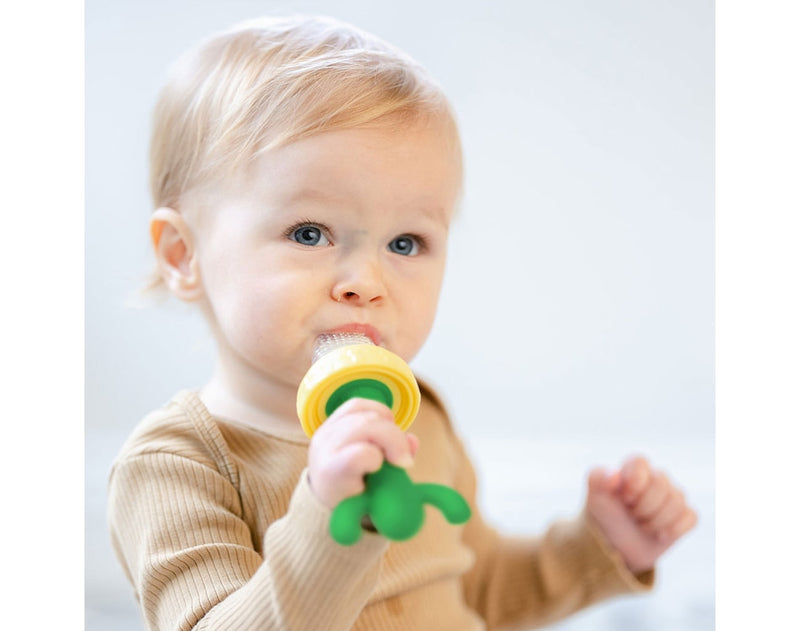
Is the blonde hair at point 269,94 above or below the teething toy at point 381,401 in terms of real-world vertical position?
above

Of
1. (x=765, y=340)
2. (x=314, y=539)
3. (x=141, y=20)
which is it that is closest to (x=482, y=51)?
(x=141, y=20)

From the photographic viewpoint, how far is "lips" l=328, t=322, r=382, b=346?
28.4 inches

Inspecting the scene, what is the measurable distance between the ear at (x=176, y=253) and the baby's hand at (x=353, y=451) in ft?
1.06

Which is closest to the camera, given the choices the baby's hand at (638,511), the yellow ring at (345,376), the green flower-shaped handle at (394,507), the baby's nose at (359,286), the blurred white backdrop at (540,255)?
the green flower-shaped handle at (394,507)

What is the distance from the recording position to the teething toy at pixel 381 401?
486 millimetres

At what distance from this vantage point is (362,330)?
28.7 inches

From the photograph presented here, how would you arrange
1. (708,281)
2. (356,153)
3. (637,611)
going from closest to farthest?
(356,153) → (637,611) → (708,281)

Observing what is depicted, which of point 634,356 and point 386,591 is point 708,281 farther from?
point 386,591

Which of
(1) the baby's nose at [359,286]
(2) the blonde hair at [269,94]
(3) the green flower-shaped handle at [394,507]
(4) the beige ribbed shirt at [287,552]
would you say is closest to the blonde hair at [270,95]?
(2) the blonde hair at [269,94]

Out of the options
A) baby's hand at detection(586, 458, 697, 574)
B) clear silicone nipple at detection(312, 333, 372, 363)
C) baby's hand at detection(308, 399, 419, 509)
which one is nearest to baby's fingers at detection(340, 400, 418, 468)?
baby's hand at detection(308, 399, 419, 509)

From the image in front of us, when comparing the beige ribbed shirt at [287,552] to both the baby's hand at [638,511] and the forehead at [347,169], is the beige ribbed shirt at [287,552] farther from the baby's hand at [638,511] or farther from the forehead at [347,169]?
the forehead at [347,169]

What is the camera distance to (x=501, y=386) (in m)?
1.70

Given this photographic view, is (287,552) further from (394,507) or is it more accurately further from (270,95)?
(270,95)
